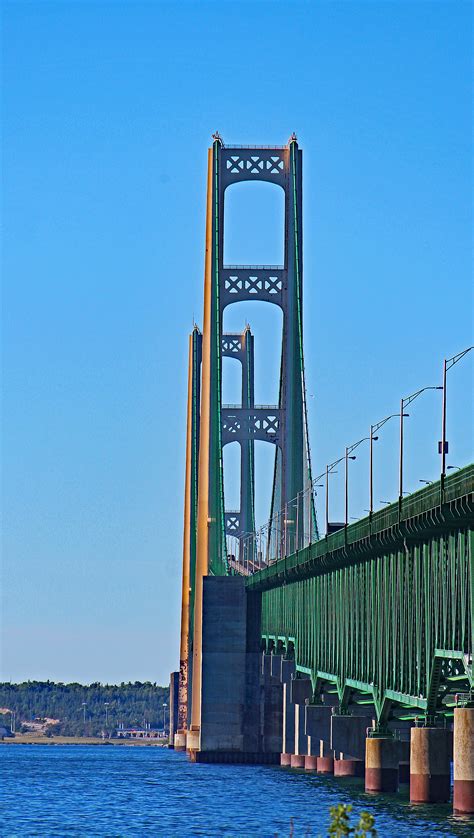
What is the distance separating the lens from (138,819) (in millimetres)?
60469

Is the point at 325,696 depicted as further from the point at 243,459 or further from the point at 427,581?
the point at 243,459

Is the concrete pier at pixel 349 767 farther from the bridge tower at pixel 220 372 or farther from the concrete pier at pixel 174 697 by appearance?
the concrete pier at pixel 174 697

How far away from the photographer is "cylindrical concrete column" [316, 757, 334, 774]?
8550cm

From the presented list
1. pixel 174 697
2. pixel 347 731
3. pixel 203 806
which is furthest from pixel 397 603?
pixel 174 697

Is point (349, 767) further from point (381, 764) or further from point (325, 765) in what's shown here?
point (381, 764)

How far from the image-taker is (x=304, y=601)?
88625mm

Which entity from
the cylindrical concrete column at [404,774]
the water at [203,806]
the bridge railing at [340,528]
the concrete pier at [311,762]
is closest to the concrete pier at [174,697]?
the bridge railing at [340,528]

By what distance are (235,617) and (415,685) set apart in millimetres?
50435

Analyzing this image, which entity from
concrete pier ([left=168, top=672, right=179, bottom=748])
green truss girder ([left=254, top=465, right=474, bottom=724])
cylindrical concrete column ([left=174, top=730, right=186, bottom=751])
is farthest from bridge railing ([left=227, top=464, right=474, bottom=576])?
concrete pier ([left=168, top=672, right=179, bottom=748])

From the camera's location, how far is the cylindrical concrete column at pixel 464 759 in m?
48.8

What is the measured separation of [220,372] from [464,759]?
6992 cm

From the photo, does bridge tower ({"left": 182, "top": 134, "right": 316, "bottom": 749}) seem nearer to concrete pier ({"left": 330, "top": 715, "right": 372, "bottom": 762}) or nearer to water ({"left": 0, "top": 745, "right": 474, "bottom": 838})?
water ({"left": 0, "top": 745, "right": 474, "bottom": 838})

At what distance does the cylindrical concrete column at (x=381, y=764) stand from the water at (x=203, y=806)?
536mm

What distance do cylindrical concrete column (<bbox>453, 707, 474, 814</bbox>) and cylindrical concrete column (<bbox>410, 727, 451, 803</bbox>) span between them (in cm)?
485
